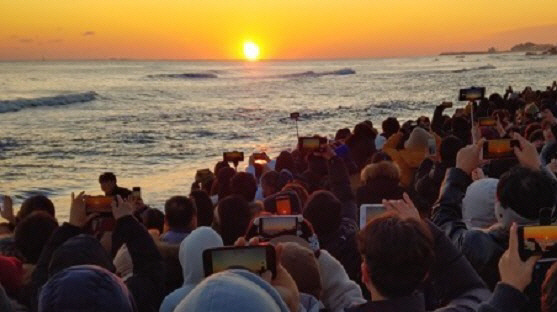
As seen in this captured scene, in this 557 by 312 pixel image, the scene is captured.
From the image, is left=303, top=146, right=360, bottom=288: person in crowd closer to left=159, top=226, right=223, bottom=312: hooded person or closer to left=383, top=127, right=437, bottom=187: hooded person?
left=159, top=226, right=223, bottom=312: hooded person

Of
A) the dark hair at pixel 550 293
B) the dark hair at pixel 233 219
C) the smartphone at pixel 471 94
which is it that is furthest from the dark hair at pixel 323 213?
the smartphone at pixel 471 94

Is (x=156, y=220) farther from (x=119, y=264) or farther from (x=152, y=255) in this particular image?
(x=152, y=255)

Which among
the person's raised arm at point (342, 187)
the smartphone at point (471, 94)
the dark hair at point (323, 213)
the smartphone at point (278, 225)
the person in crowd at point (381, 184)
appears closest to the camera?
the smartphone at point (278, 225)

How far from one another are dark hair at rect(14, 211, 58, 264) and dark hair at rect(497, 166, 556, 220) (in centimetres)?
270

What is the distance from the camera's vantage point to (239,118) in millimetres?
40219

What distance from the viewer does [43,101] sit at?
51.7 meters

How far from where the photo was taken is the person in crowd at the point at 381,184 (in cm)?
589

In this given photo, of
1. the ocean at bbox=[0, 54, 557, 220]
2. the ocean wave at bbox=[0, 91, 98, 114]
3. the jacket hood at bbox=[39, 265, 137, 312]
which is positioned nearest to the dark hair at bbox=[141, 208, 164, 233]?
the jacket hood at bbox=[39, 265, 137, 312]

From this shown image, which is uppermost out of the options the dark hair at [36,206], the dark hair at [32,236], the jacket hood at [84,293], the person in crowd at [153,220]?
the jacket hood at [84,293]

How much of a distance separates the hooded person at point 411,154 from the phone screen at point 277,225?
17.1 feet

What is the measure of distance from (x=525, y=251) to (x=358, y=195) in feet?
11.8

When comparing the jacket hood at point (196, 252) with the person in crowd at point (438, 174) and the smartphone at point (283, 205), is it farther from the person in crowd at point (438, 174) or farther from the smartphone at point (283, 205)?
the person in crowd at point (438, 174)

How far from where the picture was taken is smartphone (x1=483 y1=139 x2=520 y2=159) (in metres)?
4.84

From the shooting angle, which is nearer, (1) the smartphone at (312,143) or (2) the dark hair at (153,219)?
(2) the dark hair at (153,219)
